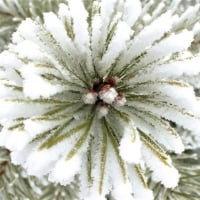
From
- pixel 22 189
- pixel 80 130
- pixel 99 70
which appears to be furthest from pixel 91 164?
pixel 22 189

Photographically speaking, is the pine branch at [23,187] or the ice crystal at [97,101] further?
the pine branch at [23,187]

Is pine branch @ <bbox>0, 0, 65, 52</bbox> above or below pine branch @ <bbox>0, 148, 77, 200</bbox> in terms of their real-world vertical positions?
above

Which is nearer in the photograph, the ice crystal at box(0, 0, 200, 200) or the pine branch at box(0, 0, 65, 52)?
the ice crystal at box(0, 0, 200, 200)

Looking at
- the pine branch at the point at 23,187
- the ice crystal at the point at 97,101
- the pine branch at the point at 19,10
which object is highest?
the pine branch at the point at 19,10

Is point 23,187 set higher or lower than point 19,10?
lower

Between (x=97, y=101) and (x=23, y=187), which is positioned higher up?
(x=97, y=101)

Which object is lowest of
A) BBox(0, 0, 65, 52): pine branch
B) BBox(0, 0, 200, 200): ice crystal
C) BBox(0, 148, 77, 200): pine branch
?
BBox(0, 148, 77, 200): pine branch

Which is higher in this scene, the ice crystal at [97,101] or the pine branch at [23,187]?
the ice crystal at [97,101]

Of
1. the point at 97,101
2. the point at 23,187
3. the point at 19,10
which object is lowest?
the point at 23,187

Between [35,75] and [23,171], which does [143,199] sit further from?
[23,171]

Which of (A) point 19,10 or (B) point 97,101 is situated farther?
(A) point 19,10

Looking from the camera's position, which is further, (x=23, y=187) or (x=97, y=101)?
(x=23, y=187)
